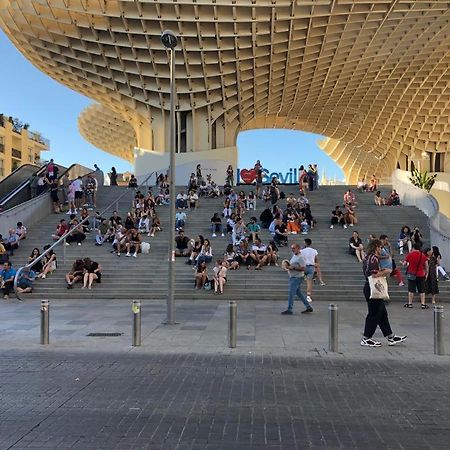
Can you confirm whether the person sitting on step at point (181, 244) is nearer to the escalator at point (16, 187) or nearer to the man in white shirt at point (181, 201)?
the man in white shirt at point (181, 201)

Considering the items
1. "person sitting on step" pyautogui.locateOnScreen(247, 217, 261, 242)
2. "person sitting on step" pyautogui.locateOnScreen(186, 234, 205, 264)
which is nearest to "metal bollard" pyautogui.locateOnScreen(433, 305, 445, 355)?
"person sitting on step" pyautogui.locateOnScreen(186, 234, 205, 264)

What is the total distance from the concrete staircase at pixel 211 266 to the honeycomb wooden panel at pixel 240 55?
14.3 m

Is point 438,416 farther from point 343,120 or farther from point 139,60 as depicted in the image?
point 343,120

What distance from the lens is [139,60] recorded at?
35.2 meters

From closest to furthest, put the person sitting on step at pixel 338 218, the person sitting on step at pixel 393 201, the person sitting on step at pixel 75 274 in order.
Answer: the person sitting on step at pixel 75 274 → the person sitting on step at pixel 338 218 → the person sitting on step at pixel 393 201

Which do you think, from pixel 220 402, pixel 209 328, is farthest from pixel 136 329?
pixel 220 402

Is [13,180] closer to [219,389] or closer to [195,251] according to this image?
[195,251]

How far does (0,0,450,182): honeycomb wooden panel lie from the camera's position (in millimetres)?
30422

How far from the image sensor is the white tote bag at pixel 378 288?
8.09 m

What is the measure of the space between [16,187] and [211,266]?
13.0 m

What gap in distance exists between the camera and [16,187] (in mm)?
24500

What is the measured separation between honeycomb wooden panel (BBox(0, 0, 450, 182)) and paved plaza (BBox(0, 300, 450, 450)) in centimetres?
2522

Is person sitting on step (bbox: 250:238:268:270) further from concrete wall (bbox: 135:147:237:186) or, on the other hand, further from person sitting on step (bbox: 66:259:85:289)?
concrete wall (bbox: 135:147:237:186)

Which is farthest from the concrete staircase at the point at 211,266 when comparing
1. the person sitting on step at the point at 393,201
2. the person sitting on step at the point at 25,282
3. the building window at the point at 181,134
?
the building window at the point at 181,134
